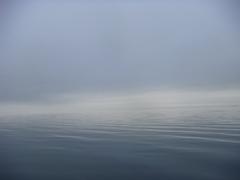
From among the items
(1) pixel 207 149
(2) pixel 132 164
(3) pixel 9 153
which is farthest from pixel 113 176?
(3) pixel 9 153

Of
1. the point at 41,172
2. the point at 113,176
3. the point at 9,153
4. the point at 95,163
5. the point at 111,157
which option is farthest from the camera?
the point at 9,153

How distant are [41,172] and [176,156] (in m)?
3.68

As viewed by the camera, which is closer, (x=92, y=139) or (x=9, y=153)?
(x=9, y=153)

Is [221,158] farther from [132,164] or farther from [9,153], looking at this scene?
[9,153]

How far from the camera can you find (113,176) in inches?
232

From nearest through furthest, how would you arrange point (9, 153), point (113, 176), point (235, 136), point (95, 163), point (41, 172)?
point (113, 176)
point (41, 172)
point (95, 163)
point (9, 153)
point (235, 136)

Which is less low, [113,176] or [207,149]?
[207,149]

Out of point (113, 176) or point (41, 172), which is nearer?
point (113, 176)

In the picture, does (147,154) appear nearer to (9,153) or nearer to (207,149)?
(207,149)

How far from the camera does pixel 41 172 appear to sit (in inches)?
254

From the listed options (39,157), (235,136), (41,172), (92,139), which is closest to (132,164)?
(41,172)

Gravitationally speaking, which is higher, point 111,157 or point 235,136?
point 235,136

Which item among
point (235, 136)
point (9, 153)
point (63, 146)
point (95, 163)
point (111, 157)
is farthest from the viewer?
point (235, 136)

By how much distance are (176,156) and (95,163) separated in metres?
2.30
